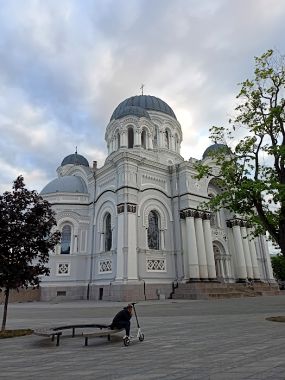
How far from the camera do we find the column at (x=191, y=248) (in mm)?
29438

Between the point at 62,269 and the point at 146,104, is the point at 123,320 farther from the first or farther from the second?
the point at 146,104

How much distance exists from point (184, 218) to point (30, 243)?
21.9m

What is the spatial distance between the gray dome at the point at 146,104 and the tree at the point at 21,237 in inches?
1222

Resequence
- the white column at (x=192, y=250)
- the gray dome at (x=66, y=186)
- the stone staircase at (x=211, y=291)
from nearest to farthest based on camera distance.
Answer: the stone staircase at (x=211, y=291)
the white column at (x=192, y=250)
the gray dome at (x=66, y=186)

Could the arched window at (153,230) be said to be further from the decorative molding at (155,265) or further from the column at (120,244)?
the column at (120,244)

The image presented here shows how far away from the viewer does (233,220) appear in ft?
122

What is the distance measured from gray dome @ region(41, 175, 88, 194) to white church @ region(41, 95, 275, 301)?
0.11 metres

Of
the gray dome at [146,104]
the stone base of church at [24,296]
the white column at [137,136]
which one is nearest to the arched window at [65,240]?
the stone base of church at [24,296]

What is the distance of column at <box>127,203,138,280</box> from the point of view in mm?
26953

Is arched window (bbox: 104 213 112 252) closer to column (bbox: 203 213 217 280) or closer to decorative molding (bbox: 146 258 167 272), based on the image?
decorative molding (bbox: 146 258 167 272)

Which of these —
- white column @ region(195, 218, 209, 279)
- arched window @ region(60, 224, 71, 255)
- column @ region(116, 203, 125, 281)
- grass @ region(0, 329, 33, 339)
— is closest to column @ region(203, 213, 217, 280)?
white column @ region(195, 218, 209, 279)

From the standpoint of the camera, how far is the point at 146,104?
4228 centimetres

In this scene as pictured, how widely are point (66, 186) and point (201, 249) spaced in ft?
54.3

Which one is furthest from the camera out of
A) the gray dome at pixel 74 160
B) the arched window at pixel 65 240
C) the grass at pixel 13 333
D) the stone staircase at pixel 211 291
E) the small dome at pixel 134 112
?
the gray dome at pixel 74 160
